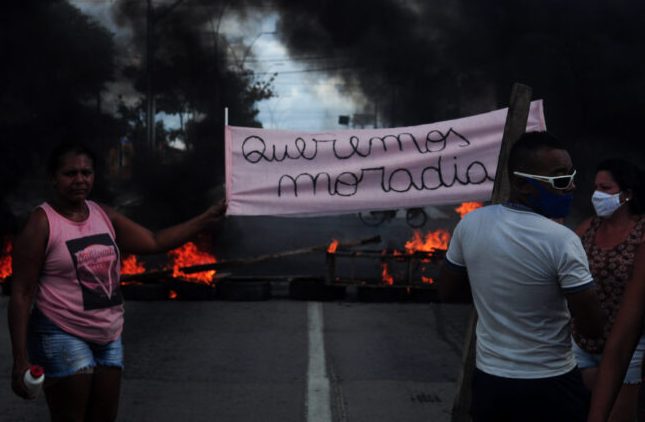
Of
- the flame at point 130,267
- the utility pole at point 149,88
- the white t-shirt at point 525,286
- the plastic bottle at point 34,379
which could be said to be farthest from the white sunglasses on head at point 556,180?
the utility pole at point 149,88

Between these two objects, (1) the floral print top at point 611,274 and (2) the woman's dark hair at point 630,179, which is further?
(2) the woman's dark hair at point 630,179

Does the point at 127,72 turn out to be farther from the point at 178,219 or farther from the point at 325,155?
the point at 325,155

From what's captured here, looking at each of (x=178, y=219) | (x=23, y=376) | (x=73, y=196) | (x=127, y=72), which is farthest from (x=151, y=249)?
(x=127, y=72)

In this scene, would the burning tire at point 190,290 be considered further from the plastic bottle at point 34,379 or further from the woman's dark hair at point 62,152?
the plastic bottle at point 34,379

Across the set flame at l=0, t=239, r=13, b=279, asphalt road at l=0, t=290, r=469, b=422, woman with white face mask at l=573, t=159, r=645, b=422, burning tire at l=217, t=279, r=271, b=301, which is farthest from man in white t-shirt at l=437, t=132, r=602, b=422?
flame at l=0, t=239, r=13, b=279

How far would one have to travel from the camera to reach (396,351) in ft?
27.2

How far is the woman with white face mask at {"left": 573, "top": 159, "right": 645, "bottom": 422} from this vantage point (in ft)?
12.8

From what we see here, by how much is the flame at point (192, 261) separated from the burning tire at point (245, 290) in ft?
0.79

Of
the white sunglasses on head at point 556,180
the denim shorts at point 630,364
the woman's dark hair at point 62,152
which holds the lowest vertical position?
the denim shorts at point 630,364

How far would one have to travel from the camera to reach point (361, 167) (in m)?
5.06

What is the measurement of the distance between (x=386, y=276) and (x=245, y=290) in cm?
182

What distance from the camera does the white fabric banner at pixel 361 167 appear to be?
4.90 m

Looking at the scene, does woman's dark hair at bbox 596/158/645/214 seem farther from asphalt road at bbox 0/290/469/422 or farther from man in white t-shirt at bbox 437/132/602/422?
asphalt road at bbox 0/290/469/422

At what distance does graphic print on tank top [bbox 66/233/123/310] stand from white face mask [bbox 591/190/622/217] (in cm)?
210
